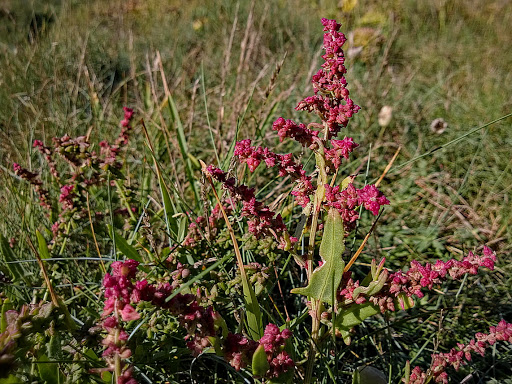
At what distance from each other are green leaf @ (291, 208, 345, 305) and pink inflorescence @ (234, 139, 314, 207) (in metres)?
0.08

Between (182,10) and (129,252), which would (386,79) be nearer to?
(129,252)

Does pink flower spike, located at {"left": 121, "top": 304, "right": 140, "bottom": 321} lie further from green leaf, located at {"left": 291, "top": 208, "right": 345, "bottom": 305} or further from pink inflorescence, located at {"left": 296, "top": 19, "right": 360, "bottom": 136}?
pink inflorescence, located at {"left": 296, "top": 19, "right": 360, "bottom": 136}

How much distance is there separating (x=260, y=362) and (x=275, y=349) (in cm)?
4

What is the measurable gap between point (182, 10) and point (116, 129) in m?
2.43

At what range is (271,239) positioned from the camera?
0.90 m

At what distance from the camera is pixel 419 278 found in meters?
0.75

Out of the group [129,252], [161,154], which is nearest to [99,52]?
[161,154]

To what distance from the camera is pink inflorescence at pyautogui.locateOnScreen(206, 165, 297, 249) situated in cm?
78

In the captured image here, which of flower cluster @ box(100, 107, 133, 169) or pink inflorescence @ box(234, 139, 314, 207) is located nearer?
pink inflorescence @ box(234, 139, 314, 207)

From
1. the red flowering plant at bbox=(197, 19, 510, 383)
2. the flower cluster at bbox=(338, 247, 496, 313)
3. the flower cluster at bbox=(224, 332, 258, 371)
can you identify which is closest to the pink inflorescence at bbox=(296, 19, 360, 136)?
the red flowering plant at bbox=(197, 19, 510, 383)

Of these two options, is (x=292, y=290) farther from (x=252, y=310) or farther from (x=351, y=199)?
(x=351, y=199)

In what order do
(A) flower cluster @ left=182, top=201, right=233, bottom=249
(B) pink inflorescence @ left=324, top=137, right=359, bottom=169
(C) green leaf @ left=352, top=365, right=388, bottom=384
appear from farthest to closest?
(A) flower cluster @ left=182, top=201, right=233, bottom=249, (C) green leaf @ left=352, top=365, right=388, bottom=384, (B) pink inflorescence @ left=324, top=137, right=359, bottom=169

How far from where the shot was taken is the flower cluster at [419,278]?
2.41 ft

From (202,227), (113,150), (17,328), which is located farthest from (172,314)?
(113,150)
